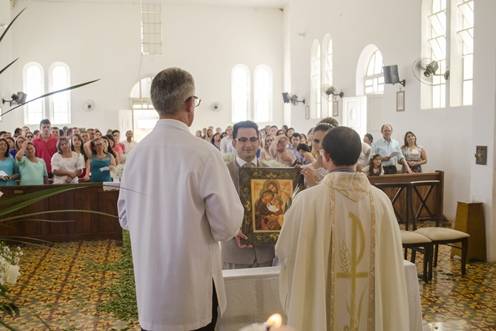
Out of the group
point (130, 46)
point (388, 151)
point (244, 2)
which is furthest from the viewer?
point (244, 2)

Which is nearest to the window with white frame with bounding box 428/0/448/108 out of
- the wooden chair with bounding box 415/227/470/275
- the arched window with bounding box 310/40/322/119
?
the wooden chair with bounding box 415/227/470/275

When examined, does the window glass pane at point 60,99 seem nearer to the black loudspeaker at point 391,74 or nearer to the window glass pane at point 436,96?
the black loudspeaker at point 391,74

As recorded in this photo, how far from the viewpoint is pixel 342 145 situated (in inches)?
104

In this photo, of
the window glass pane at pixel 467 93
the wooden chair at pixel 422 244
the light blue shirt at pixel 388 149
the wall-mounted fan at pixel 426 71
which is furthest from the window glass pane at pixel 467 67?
the wooden chair at pixel 422 244

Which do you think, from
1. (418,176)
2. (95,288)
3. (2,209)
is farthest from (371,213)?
(418,176)

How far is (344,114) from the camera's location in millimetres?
15672

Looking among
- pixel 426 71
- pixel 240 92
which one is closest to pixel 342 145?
pixel 426 71

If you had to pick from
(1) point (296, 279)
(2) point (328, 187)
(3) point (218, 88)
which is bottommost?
(1) point (296, 279)

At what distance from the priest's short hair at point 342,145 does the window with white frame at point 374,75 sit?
11.6m

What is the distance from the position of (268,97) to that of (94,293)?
1875cm

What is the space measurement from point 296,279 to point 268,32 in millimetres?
21564

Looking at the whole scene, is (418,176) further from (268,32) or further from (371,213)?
(268,32)

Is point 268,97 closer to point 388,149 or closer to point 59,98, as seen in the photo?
point 59,98

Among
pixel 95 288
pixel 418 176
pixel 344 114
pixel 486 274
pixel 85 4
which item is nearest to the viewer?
pixel 95 288
